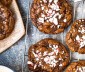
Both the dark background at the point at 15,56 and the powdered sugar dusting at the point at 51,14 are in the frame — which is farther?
the dark background at the point at 15,56

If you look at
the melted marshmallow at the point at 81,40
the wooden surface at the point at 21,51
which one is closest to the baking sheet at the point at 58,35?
the wooden surface at the point at 21,51

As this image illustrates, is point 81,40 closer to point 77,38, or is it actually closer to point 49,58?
point 77,38

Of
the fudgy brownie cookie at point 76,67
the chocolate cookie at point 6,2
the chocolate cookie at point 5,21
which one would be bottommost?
the fudgy brownie cookie at point 76,67

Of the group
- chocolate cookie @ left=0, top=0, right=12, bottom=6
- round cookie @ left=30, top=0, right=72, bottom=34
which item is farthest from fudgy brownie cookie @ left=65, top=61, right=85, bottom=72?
chocolate cookie @ left=0, top=0, right=12, bottom=6

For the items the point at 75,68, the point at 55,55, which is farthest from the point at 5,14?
the point at 75,68

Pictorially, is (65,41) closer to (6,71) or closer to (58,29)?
(58,29)

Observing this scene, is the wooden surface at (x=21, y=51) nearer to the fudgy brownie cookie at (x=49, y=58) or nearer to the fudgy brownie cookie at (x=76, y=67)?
the fudgy brownie cookie at (x=49, y=58)

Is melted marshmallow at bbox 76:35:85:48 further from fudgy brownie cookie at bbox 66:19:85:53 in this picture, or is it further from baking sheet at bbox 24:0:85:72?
baking sheet at bbox 24:0:85:72

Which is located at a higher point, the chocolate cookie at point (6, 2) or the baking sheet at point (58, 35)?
the chocolate cookie at point (6, 2)
